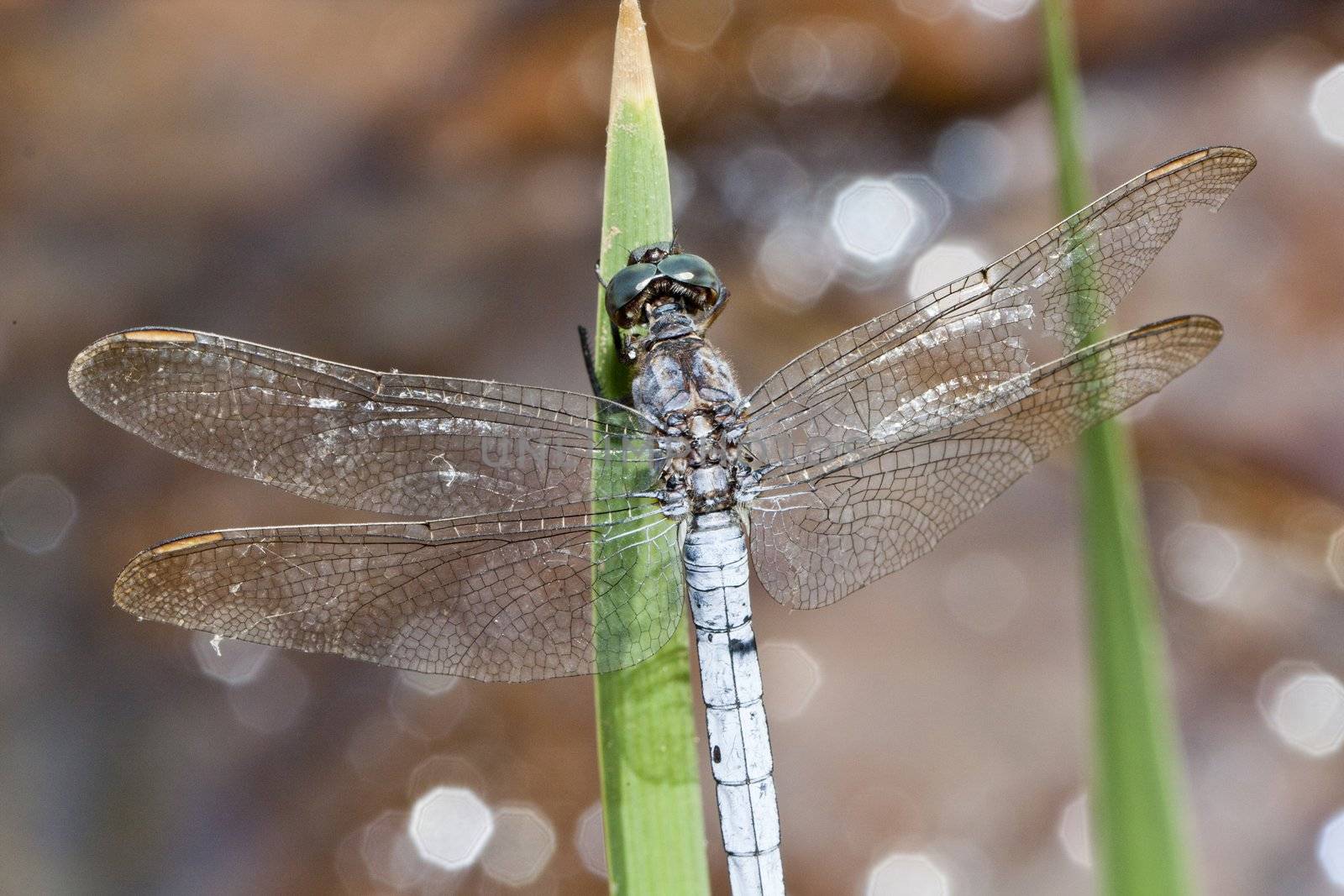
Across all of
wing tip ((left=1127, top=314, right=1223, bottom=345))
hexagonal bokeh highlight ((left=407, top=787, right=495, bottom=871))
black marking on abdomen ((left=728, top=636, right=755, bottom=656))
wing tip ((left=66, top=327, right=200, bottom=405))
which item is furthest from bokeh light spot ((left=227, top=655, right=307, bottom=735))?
wing tip ((left=1127, top=314, right=1223, bottom=345))

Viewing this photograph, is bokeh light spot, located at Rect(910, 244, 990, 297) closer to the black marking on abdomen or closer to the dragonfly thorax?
the dragonfly thorax

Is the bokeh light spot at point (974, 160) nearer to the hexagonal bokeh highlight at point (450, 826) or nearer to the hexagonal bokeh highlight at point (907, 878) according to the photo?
the hexagonal bokeh highlight at point (907, 878)

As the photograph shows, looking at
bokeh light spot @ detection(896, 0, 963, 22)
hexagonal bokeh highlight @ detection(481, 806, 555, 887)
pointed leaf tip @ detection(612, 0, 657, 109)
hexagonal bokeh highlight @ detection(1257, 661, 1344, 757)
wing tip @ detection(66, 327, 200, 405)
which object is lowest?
hexagonal bokeh highlight @ detection(481, 806, 555, 887)

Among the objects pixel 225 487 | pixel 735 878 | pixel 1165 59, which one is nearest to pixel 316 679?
pixel 225 487

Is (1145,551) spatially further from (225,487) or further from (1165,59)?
(225,487)

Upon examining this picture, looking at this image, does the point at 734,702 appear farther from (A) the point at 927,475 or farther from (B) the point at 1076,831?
(B) the point at 1076,831

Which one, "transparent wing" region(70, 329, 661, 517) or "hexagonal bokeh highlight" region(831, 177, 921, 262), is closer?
"transparent wing" region(70, 329, 661, 517)
